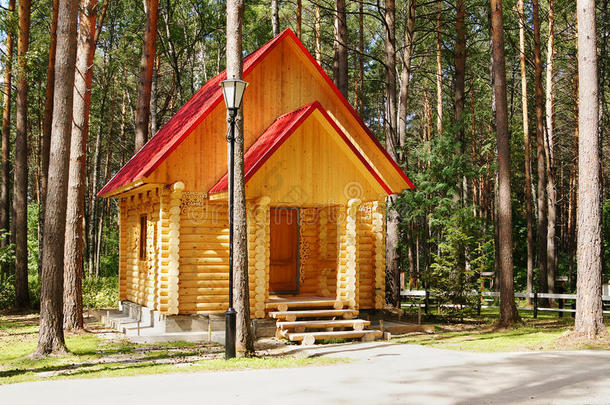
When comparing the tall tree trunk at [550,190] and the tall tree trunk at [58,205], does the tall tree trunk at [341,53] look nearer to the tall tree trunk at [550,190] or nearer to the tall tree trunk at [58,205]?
the tall tree trunk at [550,190]

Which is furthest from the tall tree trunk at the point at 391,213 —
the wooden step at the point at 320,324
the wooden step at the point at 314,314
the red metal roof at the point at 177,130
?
the red metal roof at the point at 177,130

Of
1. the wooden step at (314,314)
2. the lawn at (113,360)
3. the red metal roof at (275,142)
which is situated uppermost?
the red metal roof at (275,142)

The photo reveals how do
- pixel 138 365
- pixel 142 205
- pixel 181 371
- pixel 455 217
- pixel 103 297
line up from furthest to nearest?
pixel 103 297 < pixel 455 217 < pixel 142 205 < pixel 138 365 < pixel 181 371

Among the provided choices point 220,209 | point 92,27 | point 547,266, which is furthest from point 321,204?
point 547,266

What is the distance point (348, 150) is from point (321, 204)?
4.87 ft

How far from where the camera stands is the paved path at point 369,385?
7895 millimetres

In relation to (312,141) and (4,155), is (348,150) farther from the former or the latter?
(4,155)

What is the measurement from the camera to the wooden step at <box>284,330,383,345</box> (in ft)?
45.3

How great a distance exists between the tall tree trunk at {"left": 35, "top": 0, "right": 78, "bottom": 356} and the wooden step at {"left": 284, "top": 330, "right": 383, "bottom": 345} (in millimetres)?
4857

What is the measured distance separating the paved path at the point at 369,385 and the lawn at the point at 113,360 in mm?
609

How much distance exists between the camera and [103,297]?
76.9ft

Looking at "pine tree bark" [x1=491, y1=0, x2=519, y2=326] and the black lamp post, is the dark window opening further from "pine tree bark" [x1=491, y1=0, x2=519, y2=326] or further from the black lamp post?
"pine tree bark" [x1=491, y1=0, x2=519, y2=326]

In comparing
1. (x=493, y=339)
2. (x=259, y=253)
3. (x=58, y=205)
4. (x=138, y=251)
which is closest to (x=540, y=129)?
(x=493, y=339)

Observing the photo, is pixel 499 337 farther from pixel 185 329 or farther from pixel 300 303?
pixel 185 329
